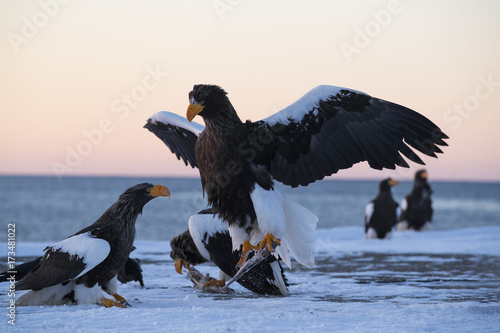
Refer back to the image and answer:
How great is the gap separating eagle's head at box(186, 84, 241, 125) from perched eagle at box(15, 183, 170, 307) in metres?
0.94

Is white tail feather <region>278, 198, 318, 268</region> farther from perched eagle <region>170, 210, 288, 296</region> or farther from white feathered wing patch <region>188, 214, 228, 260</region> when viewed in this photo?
white feathered wing patch <region>188, 214, 228, 260</region>

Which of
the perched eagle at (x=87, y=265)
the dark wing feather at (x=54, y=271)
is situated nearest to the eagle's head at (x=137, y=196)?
the perched eagle at (x=87, y=265)

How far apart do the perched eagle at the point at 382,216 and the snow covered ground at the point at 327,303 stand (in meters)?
4.28

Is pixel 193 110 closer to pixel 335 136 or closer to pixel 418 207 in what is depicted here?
pixel 335 136

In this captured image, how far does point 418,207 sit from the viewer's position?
1709cm

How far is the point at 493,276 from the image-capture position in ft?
23.6

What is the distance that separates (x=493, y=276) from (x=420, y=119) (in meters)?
2.67

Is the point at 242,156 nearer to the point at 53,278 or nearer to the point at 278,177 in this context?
the point at 278,177

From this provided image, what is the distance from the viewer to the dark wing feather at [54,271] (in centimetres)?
494

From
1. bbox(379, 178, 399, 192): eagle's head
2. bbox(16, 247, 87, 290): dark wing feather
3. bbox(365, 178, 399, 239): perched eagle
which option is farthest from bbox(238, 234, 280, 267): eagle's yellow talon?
bbox(379, 178, 399, 192): eagle's head

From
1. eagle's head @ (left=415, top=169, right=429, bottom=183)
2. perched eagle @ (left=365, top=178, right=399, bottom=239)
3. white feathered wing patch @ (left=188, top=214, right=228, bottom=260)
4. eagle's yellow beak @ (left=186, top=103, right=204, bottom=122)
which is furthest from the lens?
eagle's head @ (left=415, top=169, right=429, bottom=183)

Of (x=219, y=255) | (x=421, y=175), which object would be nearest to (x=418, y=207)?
(x=421, y=175)

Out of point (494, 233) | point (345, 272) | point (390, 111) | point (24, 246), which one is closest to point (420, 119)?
point (390, 111)

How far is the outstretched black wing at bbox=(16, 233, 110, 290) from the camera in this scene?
494 centimetres
